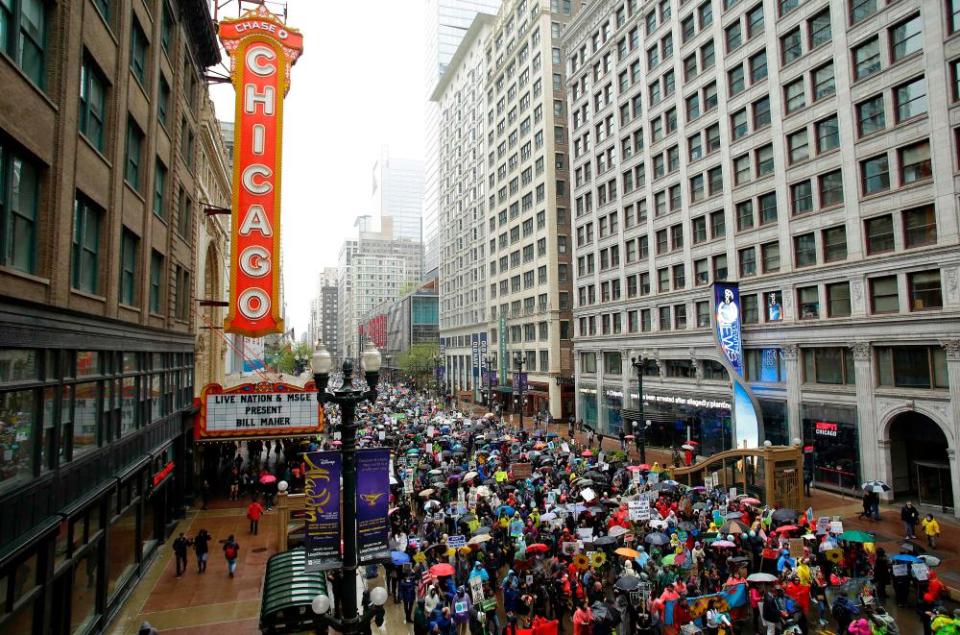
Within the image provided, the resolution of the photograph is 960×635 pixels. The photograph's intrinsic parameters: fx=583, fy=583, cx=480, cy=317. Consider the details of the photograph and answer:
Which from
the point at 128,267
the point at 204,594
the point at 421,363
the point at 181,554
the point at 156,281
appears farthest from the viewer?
the point at 421,363

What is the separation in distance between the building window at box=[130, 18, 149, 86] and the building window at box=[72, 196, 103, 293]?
5874mm

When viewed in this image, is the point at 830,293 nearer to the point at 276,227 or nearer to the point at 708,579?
the point at 708,579

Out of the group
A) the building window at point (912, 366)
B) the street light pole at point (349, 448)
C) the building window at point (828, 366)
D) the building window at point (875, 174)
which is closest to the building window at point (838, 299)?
the building window at point (828, 366)

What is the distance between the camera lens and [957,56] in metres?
26.3

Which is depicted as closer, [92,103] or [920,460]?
[92,103]

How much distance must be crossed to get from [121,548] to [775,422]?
34.5 m

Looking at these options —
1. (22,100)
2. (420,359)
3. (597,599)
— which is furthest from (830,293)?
(420,359)

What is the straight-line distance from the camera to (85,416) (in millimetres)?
15000

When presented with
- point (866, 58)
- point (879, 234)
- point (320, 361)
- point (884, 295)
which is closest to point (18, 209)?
point (320, 361)

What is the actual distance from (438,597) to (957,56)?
31.6 metres

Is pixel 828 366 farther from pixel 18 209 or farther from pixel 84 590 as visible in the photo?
pixel 18 209

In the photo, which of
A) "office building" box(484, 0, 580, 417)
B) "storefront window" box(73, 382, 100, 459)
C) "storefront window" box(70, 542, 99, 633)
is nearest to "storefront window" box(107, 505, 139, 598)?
"storefront window" box(70, 542, 99, 633)

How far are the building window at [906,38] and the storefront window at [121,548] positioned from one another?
38.7 metres

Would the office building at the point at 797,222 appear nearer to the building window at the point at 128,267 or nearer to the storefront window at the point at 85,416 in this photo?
the storefront window at the point at 85,416
